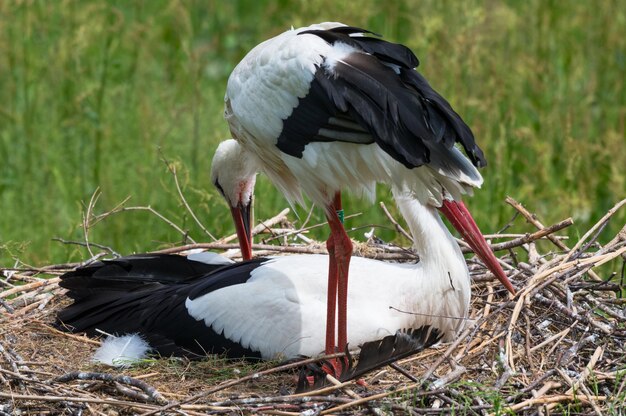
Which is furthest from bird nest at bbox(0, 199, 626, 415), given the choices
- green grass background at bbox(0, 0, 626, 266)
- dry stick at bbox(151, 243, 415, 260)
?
green grass background at bbox(0, 0, 626, 266)

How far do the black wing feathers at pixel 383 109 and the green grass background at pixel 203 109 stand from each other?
267 cm

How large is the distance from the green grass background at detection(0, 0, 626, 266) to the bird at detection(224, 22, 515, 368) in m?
2.29

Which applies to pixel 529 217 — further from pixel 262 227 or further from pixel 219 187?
pixel 219 187

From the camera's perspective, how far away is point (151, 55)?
11133mm

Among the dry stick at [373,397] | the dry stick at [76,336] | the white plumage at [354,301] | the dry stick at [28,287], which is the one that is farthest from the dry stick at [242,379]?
the dry stick at [28,287]

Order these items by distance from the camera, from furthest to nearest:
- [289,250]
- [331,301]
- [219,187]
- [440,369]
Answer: [219,187] → [289,250] → [331,301] → [440,369]

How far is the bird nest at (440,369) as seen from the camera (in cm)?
504

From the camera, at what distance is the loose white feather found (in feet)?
19.0

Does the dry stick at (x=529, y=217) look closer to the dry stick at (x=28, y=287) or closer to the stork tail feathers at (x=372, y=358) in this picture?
the stork tail feathers at (x=372, y=358)

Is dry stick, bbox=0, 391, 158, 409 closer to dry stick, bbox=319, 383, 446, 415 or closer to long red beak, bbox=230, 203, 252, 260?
dry stick, bbox=319, 383, 446, 415

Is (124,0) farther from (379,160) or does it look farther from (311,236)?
Answer: (379,160)

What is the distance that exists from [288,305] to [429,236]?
2.72ft

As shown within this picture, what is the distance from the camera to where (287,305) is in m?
5.86

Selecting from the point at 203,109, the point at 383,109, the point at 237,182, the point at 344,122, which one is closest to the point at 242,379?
the point at 344,122
